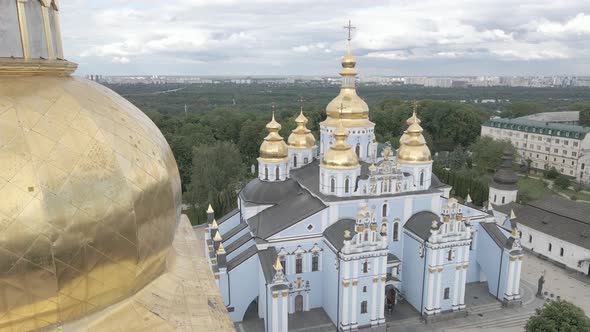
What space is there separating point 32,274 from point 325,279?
15484mm

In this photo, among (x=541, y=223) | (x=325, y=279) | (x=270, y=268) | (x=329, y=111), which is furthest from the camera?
(x=541, y=223)

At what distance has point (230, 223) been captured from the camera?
72.6 ft

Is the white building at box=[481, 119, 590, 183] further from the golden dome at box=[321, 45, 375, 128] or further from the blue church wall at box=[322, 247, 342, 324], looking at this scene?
the blue church wall at box=[322, 247, 342, 324]

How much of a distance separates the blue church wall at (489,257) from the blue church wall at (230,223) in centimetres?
1164

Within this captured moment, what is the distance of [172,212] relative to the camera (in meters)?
4.83

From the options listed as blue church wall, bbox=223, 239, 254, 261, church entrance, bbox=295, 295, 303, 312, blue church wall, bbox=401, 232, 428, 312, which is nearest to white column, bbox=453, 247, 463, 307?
blue church wall, bbox=401, 232, 428, 312

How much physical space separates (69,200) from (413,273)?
57.1ft

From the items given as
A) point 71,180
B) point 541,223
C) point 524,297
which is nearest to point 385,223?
point 524,297

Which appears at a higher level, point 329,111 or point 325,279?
point 329,111

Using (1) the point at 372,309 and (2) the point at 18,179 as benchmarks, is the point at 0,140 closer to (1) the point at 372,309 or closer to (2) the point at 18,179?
(2) the point at 18,179

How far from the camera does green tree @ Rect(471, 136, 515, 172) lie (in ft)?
136

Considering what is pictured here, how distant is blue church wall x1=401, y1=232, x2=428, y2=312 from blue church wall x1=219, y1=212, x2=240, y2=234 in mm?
8157

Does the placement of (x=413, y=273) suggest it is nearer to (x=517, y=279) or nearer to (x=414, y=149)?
(x=517, y=279)

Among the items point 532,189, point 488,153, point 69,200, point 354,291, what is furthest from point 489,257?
point 488,153
